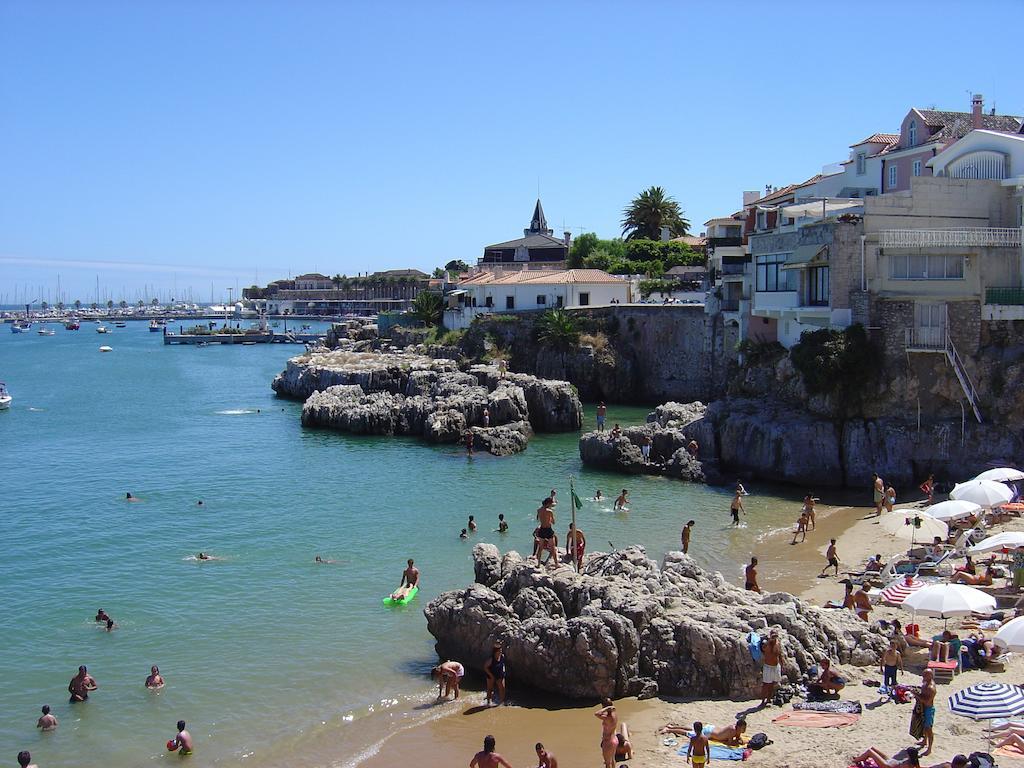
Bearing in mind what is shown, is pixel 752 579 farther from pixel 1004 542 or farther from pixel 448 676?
pixel 448 676

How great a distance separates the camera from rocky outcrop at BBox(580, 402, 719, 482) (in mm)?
41938

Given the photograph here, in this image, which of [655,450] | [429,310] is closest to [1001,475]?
[655,450]

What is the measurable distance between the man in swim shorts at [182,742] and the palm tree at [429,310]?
6737 centimetres

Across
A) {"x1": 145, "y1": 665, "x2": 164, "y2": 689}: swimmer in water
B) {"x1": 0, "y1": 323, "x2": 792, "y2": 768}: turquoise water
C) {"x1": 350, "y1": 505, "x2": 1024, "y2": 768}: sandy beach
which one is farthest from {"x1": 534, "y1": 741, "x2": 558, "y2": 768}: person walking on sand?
{"x1": 145, "y1": 665, "x2": 164, "y2": 689}: swimmer in water

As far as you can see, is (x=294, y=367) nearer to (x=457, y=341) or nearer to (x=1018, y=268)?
(x=457, y=341)

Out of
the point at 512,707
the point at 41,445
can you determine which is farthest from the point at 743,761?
the point at 41,445

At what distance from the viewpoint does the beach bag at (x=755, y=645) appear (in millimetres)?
18984

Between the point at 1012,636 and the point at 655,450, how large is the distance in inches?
1057

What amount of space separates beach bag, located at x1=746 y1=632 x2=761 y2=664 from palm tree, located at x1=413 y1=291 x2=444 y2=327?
2651 inches

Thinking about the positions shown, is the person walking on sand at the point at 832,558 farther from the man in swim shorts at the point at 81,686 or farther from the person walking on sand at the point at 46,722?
the person walking on sand at the point at 46,722

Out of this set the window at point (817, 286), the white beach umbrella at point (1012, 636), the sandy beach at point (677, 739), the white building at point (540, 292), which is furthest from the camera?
the white building at point (540, 292)

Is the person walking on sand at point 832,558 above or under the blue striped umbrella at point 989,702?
under

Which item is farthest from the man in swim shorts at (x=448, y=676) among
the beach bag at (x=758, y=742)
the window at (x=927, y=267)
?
the window at (x=927, y=267)

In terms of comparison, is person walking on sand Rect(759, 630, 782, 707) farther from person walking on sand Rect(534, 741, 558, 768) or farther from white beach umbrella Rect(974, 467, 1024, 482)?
white beach umbrella Rect(974, 467, 1024, 482)
